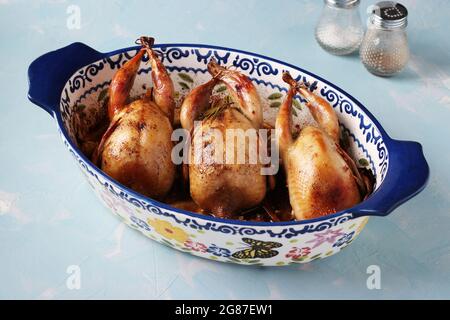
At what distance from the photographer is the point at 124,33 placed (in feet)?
5.52

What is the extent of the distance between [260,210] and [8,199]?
45cm

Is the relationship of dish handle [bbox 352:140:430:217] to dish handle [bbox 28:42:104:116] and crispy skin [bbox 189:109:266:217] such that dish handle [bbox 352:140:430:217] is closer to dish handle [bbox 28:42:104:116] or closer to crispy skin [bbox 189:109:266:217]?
crispy skin [bbox 189:109:266:217]

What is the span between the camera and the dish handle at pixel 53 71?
114cm

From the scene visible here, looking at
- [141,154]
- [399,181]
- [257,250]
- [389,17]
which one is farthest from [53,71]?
[389,17]

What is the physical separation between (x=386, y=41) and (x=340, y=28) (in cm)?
12

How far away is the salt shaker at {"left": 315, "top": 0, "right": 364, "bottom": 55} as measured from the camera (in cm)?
154

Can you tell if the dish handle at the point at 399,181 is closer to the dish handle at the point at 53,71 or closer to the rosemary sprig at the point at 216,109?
the rosemary sprig at the point at 216,109

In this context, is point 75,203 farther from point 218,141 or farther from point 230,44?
point 230,44

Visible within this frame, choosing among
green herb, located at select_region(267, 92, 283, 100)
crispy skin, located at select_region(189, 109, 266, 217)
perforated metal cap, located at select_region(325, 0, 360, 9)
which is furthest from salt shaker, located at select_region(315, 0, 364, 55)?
crispy skin, located at select_region(189, 109, 266, 217)

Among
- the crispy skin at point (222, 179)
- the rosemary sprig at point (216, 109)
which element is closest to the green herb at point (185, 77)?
the rosemary sprig at point (216, 109)

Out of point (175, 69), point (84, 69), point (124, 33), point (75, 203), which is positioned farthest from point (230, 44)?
point (75, 203)

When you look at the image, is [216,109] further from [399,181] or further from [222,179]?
[399,181]

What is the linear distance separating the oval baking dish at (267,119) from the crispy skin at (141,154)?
45 millimetres

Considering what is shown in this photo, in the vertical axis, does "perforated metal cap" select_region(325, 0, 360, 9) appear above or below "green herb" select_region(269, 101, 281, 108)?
above
